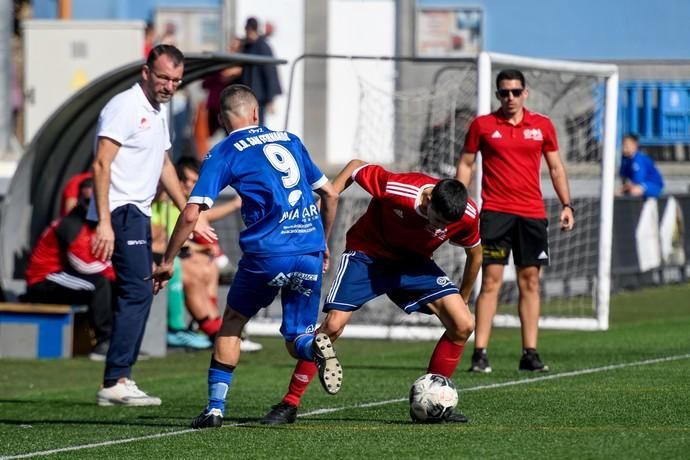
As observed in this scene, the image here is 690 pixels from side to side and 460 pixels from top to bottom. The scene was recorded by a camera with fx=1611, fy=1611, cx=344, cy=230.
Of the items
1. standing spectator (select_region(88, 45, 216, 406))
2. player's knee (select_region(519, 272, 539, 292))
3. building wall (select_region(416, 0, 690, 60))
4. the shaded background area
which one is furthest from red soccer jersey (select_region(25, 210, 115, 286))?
building wall (select_region(416, 0, 690, 60))

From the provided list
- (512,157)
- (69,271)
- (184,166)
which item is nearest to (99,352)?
(69,271)

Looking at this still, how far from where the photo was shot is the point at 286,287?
8773 mm

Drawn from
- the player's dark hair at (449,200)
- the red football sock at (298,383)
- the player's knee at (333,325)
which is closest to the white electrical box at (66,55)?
the player's knee at (333,325)

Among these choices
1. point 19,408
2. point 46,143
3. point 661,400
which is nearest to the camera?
point 661,400

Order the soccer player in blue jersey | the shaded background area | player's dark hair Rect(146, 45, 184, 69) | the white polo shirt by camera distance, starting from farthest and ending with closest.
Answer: the shaded background area
the white polo shirt
player's dark hair Rect(146, 45, 184, 69)
the soccer player in blue jersey

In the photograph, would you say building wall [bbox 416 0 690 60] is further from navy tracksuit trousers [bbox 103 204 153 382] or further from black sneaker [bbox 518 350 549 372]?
navy tracksuit trousers [bbox 103 204 153 382]

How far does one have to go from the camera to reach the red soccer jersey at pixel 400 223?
891cm

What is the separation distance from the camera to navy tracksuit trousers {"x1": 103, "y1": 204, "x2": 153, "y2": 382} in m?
10.2

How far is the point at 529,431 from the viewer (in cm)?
842

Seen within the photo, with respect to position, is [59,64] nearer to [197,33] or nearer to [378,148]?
[197,33]

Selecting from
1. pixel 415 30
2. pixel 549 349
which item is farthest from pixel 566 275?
pixel 415 30

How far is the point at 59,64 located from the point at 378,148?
7.09m

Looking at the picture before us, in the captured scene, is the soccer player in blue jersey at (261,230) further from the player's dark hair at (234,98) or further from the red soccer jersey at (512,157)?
the red soccer jersey at (512,157)

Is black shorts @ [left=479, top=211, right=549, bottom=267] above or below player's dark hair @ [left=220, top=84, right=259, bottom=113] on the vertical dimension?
below
